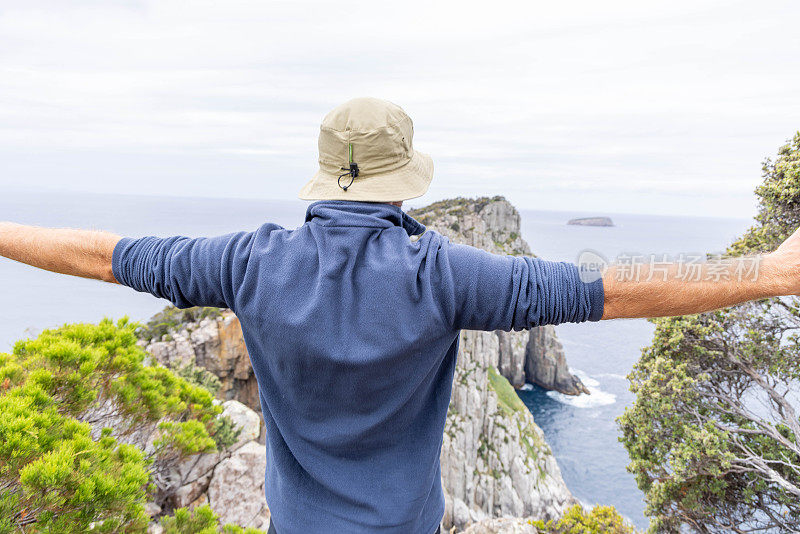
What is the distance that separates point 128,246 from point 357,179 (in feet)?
3.28

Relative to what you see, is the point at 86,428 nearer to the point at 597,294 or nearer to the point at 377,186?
the point at 377,186

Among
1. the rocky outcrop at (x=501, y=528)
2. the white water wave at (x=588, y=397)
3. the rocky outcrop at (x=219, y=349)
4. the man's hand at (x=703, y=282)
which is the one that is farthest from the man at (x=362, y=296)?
the white water wave at (x=588, y=397)

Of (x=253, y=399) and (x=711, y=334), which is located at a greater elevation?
(x=711, y=334)

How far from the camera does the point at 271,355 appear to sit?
1.79m

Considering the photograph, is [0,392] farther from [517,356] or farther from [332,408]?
[517,356]

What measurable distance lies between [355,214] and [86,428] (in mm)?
3182

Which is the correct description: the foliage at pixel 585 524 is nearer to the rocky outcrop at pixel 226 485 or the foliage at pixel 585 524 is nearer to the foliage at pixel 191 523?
the rocky outcrop at pixel 226 485

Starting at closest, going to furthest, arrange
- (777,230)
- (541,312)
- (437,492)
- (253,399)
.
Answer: (541,312), (437,492), (777,230), (253,399)

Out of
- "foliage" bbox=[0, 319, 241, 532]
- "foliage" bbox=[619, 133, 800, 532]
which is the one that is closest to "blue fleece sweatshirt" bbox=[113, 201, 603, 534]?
"foliage" bbox=[0, 319, 241, 532]

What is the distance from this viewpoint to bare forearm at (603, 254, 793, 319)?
146 centimetres

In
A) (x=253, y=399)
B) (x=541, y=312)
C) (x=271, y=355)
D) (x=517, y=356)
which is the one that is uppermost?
(x=541, y=312)

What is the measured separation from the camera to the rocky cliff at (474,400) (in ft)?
25.5

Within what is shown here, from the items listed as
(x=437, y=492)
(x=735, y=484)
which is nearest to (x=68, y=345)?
(x=437, y=492)

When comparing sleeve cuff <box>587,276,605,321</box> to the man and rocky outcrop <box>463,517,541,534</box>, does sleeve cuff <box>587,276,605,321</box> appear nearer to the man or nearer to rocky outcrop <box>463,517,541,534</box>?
the man
